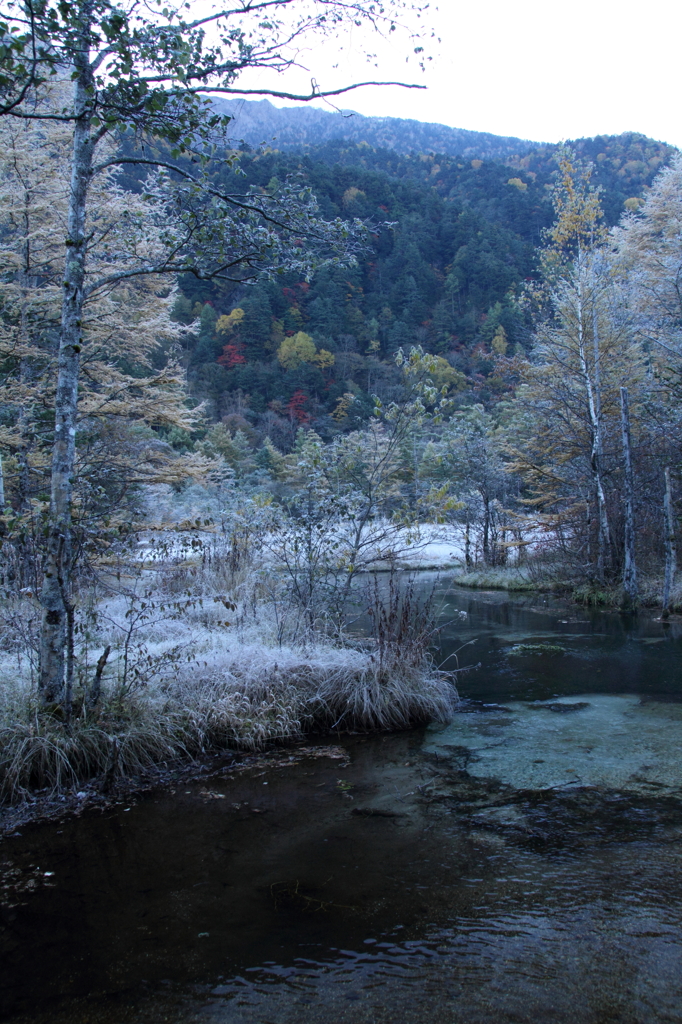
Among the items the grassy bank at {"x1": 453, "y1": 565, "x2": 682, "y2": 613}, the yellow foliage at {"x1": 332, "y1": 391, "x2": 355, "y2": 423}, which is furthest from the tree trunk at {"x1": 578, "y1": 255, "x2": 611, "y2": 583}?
the yellow foliage at {"x1": 332, "y1": 391, "x2": 355, "y2": 423}

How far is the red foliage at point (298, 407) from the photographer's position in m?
49.0

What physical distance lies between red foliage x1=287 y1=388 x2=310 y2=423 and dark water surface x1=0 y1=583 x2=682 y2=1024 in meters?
45.0

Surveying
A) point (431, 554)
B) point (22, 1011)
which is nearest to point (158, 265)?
point (22, 1011)

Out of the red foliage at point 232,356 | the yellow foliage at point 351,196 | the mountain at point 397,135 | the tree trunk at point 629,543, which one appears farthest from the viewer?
the mountain at point 397,135

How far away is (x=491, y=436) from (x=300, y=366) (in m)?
35.0

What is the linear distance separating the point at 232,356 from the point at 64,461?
53500mm

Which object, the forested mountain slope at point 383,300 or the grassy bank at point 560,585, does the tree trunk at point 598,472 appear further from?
the forested mountain slope at point 383,300

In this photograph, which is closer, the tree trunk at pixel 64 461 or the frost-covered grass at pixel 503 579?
the tree trunk at pixel 64 461

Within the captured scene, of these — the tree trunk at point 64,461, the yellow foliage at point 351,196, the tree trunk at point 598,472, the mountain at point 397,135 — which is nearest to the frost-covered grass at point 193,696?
the tree trunk at point 64,461

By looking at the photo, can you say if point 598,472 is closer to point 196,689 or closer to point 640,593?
point 640,593

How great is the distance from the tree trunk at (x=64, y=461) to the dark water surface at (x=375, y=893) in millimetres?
1211

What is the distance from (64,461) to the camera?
4.47m

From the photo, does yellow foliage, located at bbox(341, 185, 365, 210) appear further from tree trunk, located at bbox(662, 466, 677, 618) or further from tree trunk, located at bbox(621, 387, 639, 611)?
tree trunk, located at bbox(662, 466, 677, 618)

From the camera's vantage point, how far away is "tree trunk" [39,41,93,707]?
434 centimetres
